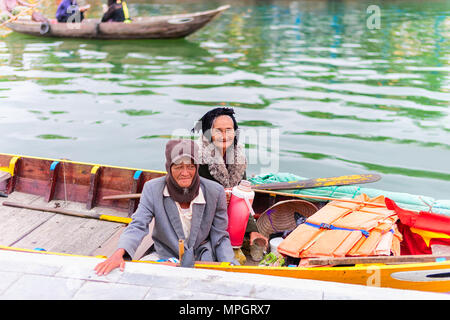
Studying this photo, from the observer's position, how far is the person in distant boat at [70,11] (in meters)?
16.5

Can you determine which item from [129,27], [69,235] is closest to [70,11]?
[129,27]

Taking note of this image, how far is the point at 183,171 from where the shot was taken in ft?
11.9

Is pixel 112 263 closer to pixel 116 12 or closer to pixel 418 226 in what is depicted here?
pixel 418 226

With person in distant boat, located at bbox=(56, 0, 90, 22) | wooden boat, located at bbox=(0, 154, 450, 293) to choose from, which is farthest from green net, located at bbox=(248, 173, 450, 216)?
person in distant boat, located at bbox=(56, 0, 90, 22)

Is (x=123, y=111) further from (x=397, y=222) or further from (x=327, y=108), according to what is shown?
(x=397, y=222)

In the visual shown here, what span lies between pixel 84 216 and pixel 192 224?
6.85 feet

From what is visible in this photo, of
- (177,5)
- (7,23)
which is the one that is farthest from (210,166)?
(177,5)

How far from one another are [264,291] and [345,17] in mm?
23164

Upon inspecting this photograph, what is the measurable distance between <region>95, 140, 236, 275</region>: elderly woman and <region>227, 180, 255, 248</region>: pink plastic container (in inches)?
14.6

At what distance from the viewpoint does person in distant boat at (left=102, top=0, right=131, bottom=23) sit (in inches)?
643

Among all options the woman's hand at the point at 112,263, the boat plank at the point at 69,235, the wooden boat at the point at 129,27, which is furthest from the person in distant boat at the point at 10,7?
the woman's hand at the point at 112,263

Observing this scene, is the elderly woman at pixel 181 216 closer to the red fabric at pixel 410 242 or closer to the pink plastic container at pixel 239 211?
the pink plastic container at pixel 239 211

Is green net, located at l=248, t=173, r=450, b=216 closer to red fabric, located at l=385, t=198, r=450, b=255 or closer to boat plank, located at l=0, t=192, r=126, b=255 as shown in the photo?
red fabric, located at l=385, t=198, r=450, b=255

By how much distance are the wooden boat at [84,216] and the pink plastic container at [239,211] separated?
614 millimetres
